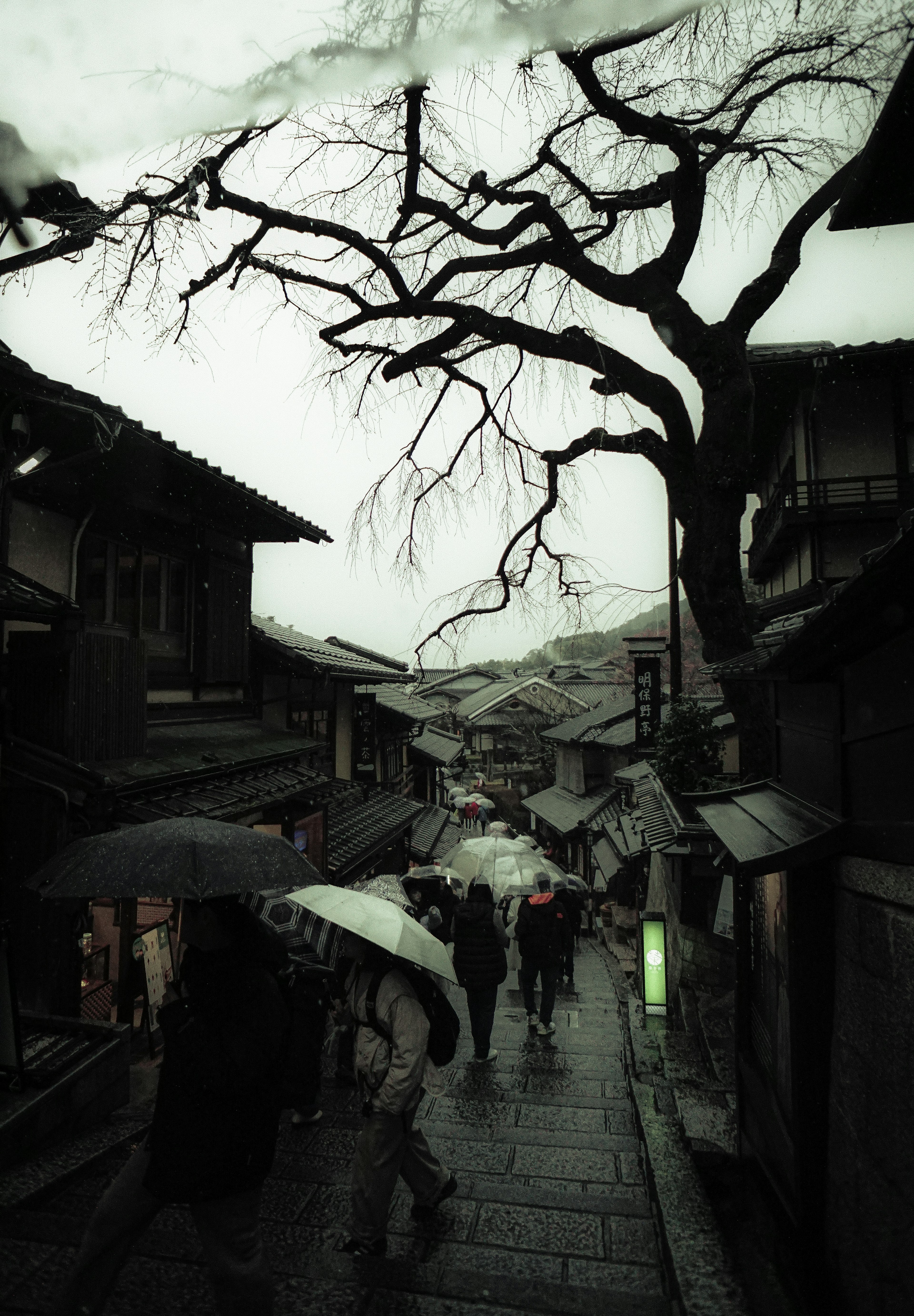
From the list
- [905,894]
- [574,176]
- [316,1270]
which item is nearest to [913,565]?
[905,894]

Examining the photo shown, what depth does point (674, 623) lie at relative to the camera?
14898 mm

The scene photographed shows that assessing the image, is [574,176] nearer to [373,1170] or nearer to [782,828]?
[782,828]

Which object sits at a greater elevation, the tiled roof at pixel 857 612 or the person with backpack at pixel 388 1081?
the tiled roof at pixel 857 612

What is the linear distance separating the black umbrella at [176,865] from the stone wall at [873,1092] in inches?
117

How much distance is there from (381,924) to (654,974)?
24.9 feet

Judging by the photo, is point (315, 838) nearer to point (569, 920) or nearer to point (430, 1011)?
point (569, 920)

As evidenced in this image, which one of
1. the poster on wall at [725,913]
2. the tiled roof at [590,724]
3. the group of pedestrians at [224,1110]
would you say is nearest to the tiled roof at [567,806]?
the tiled roof at [590,724]

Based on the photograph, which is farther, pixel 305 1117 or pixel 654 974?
pixel 654 974

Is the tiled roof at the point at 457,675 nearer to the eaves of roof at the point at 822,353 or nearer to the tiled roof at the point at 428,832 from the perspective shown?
the tiled roof at the point at 428,832

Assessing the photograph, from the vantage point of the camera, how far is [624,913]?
20953mm

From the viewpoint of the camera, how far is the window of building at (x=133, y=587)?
8.13 meters

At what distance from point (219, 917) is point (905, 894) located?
3085 mm

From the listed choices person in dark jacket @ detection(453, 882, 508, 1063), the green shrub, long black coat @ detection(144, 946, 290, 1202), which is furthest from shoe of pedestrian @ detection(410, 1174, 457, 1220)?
the green shrub

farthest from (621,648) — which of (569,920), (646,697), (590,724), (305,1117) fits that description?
(305,1117)
